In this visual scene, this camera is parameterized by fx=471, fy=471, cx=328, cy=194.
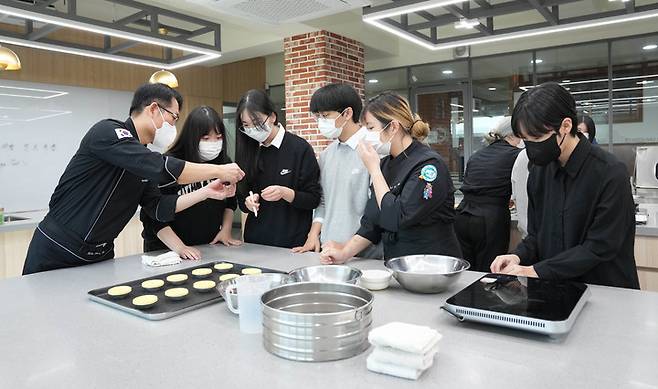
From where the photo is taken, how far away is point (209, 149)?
2.15 meters

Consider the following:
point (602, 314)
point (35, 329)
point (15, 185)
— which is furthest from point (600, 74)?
point (15, 185)

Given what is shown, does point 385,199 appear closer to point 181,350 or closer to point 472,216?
point 181,350

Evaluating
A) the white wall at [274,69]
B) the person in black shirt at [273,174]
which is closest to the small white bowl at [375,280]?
the person in black shirt at [273,174]

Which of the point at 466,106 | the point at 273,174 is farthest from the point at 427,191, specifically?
the point at 466,106

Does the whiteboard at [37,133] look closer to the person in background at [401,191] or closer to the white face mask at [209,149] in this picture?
the white face mask at [209,149]

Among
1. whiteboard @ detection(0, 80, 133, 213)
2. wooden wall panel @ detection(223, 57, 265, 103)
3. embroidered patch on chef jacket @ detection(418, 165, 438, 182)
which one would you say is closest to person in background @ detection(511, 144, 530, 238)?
embroidered patch on chef jacket @ detection(418, 165, 438, 182)

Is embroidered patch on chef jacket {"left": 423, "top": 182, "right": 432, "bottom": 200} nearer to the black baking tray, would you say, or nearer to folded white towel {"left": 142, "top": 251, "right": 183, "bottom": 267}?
the black baking tray

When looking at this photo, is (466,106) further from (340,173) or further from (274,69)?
(340,173)

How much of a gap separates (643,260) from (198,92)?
20.6 feet

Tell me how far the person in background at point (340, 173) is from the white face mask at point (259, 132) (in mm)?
239

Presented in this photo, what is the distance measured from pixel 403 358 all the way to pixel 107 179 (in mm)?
1371

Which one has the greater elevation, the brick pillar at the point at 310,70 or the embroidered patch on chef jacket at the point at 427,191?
the brick pillar at the point at 310,70

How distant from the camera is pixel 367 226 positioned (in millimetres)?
1858

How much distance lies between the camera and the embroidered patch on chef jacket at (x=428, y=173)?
157cm
